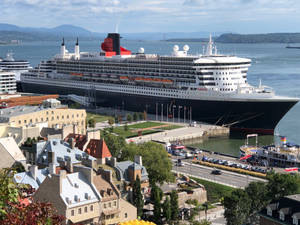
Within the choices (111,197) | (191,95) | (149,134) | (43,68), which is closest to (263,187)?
(111,197)

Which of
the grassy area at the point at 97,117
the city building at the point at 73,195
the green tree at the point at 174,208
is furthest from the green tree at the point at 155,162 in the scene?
the grassy area at the point at 97,117

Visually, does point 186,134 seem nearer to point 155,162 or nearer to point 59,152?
point 155,162

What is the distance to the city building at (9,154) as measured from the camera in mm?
33156

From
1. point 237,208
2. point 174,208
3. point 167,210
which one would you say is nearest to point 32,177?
point 167,210

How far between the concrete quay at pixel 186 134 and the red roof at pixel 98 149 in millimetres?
20445

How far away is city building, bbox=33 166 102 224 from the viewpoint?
26375 mm

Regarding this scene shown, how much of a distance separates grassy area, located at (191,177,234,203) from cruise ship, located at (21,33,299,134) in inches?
1062

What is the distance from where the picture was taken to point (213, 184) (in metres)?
39.3

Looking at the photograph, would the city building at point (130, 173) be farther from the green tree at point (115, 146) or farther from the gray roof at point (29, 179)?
the green tree at point (115, 146)

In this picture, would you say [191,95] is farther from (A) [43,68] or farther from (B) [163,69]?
(A) [43,68]

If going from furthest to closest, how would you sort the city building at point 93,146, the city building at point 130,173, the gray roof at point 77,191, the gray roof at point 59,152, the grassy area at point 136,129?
the grassy area at point 136,129 → the city building at point 93,146 → the gray roof at point 59,152 → the city building at point 130,173 → the gray roof at point 77,191

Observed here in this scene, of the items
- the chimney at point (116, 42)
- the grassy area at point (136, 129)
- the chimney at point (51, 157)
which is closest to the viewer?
the chimney at point (51, 157)

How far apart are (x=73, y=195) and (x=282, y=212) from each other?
954cm

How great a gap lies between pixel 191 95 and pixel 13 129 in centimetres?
3295
